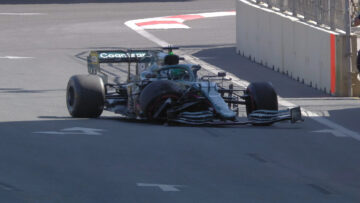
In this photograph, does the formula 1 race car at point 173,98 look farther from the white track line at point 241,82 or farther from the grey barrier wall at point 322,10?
the grey barrier wall at point 322,10

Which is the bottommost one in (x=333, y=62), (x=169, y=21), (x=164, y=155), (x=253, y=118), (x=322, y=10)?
(x=164, y=155)

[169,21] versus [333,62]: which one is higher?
[169,21]

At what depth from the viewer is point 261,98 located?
1460 cm

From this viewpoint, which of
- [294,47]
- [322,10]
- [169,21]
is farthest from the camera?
[169,21]

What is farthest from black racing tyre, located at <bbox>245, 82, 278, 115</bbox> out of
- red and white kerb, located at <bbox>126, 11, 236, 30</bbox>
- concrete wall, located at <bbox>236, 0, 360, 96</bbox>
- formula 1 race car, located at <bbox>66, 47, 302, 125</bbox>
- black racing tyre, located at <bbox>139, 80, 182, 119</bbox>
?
red and white kerb, located at <bbox>126, 11, 236, 30</bbox>

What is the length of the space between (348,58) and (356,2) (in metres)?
1.54

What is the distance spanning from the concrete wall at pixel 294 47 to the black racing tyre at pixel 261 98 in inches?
173

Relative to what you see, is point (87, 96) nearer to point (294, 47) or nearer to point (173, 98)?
point (173, 98)

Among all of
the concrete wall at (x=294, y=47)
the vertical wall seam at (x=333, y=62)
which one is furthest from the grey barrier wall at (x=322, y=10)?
the vertical wall seam at (x=333, y=62)

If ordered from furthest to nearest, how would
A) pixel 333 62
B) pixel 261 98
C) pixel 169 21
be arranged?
pixel 169 21 < pixel 333 62 < pixel 261 98

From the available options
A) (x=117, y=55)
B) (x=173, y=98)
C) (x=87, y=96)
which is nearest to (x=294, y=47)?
(x=117, y=55)

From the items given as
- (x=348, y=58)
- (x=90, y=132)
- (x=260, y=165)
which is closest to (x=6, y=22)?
(x=348, y=58)

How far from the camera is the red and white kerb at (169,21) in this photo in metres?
34.3

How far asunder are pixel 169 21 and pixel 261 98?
70.1 ft
